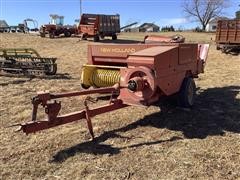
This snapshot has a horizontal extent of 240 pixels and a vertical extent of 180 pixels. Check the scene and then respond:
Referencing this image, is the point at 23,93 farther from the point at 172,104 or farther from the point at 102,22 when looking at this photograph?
the point at 102,22

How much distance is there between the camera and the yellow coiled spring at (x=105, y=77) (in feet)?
25.0

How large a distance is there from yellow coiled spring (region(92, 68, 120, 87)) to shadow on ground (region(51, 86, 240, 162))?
1.02 m

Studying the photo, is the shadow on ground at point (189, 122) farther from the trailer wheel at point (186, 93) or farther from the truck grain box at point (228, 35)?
the truck grain box at point (228, 35)

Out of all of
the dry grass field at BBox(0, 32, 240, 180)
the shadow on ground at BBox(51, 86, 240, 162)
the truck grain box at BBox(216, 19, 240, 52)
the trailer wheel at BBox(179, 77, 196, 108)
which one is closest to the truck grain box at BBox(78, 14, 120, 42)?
the truck grain box at BBox(216, 19, 240, 52)

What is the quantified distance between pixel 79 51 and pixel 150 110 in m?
12.8

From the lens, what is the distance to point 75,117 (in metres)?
5.52

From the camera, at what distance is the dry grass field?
15.4 ft

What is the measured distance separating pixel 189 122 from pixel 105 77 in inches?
79.4

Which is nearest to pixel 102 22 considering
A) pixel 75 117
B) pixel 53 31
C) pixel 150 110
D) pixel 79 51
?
pixel 53 31

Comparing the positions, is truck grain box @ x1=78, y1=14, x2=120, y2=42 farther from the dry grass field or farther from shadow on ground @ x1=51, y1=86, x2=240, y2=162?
shadow on ground @ x1=51, y1=86, x2=240, y2=162

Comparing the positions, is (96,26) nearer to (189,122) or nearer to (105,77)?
(105,77)

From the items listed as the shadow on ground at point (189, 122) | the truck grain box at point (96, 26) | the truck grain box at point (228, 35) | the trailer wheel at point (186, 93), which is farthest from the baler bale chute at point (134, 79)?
the truck grain box at point (96, 26)

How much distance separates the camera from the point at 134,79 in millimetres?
5863

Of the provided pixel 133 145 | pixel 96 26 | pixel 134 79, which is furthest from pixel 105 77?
pixel 96 26
